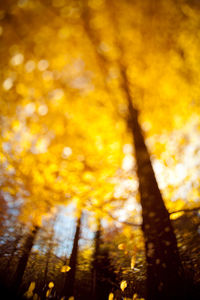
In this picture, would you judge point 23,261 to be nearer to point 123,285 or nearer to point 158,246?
point 123,285

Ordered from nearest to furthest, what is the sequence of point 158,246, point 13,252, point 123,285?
point 158,246 < point 123,285 < point 13,252

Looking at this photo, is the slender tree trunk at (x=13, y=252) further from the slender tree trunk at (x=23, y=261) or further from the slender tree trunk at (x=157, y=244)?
the slender tree trunk at (x=157, y=244)

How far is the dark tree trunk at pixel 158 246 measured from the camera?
7.04ft

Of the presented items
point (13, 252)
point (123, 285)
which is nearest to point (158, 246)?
point (123, 285)

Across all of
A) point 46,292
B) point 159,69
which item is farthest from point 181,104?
point 46,292

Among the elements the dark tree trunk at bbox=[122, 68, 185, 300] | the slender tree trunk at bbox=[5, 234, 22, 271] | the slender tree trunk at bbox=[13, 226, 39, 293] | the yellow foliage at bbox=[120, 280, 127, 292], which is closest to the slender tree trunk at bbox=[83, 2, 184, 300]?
the dark tree trunk at bbox=[122, 68, 185, 300]

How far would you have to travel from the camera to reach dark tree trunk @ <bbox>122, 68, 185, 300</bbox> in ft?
7.04

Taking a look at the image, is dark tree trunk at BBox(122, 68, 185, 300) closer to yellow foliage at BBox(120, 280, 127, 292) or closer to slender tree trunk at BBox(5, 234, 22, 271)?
yellow foliage at BBox(120, 280, 127, 292)

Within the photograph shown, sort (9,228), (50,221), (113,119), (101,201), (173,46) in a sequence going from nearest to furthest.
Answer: (101,201) → (9,228) → (173,46) → (113,119) → (50,221)

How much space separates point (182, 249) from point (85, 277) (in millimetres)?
3010

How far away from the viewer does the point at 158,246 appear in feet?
8.13

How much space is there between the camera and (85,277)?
4.28 metres

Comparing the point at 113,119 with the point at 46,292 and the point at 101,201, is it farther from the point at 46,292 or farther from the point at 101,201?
the point at 46,292

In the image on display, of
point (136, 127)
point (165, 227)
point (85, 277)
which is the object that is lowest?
point (85, 277)
